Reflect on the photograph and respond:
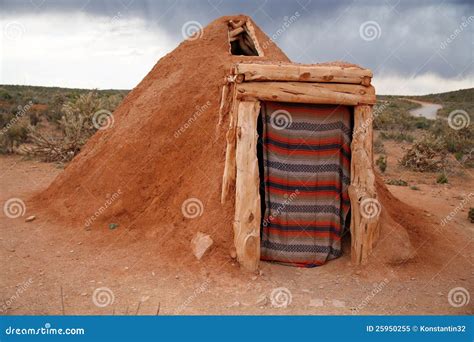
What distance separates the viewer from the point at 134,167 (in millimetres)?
6832

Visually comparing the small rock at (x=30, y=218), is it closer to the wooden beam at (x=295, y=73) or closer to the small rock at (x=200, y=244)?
the small rock at (x=200, y=244)

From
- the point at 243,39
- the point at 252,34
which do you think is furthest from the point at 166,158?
the point at 243,39

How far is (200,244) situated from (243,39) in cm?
404

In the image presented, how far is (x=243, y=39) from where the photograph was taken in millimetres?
8133

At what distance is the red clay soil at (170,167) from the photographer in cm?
585

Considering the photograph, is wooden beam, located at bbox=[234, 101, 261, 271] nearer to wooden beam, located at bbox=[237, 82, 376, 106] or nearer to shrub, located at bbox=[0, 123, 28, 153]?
wooden beam, located at bbox=[237, 82, 376, 106]

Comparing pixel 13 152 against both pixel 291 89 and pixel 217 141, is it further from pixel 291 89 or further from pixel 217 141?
pixel 291 89

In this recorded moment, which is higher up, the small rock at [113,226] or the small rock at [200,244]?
the small rock at [113,226]

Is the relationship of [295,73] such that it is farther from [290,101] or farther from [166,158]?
[166,158]

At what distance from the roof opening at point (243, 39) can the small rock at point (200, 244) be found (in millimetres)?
3346

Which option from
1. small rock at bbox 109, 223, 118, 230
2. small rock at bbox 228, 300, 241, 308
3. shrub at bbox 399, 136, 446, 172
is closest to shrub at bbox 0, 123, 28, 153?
small rock at bbox 109, 223, 118, 230

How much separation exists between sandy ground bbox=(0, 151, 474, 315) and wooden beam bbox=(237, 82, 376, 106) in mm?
1876

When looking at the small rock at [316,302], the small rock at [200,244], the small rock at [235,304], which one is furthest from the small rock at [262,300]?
the small rock at [200,244]

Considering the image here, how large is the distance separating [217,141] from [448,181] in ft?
22.8
